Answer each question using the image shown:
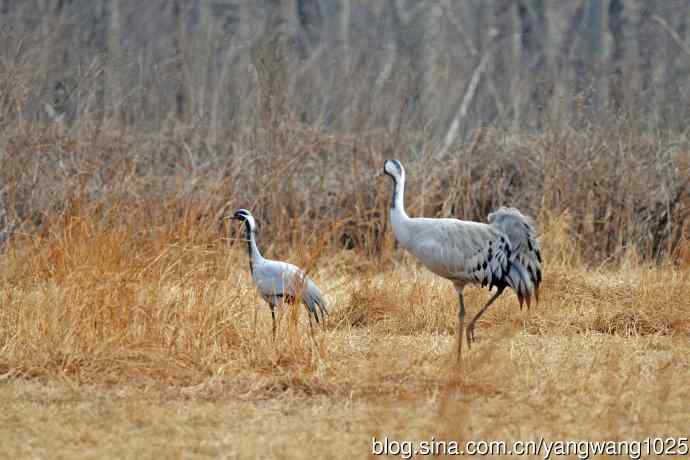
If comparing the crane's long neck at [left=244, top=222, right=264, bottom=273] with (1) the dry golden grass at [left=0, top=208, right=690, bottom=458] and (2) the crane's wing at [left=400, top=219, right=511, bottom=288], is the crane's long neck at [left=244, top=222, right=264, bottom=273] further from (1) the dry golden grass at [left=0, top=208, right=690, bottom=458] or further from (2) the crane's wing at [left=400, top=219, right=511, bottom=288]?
(2) the crane's wing at [left=400, top=219, right=511, bottom=288]

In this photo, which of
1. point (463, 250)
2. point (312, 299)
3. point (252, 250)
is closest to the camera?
point (463, 250)

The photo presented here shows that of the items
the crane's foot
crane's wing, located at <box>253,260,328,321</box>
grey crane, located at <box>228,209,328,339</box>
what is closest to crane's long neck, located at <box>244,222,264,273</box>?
grey crane, located at <box>228,209,328,339</box>

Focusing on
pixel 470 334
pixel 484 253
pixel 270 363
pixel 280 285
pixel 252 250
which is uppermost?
pixel 484 253

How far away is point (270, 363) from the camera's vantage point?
6277 mm

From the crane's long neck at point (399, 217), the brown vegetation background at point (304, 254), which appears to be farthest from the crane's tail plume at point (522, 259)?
the crane's long neck at point (399, 217)

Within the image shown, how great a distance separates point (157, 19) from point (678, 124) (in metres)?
11.9

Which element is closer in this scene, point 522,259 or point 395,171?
point 522,259

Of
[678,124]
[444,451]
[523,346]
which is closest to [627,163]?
[678,124]

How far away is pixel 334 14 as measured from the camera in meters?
26.7

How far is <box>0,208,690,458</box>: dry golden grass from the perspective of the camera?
16.9 feet

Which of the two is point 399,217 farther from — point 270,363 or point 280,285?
point 270,363

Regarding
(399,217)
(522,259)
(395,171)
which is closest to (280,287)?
(399,217)

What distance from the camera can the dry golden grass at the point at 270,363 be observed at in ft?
16.9

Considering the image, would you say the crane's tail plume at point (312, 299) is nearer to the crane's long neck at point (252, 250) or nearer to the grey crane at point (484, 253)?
the crane's long neck at point (252, 250)
